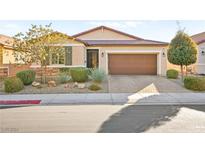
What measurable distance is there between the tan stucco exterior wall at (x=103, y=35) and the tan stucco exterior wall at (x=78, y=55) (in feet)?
21.6

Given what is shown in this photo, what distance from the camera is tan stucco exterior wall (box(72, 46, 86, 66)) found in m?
24.1

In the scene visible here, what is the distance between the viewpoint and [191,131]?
23.6 feet

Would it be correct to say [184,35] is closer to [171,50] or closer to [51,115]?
[171,50]

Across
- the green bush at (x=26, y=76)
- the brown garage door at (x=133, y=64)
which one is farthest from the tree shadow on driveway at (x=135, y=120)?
the brown garage door at (x=133, y=64)

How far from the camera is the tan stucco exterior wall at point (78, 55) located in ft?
79.1

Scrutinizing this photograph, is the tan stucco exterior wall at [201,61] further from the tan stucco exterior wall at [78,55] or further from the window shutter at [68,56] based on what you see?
the window shutter at [68,56]

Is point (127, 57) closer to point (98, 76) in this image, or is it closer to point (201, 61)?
point (98, 76)

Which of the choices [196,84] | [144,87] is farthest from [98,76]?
[196,84]

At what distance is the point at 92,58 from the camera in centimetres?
2641

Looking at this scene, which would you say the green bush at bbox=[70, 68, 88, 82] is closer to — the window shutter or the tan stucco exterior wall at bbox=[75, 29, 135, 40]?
the window shutter

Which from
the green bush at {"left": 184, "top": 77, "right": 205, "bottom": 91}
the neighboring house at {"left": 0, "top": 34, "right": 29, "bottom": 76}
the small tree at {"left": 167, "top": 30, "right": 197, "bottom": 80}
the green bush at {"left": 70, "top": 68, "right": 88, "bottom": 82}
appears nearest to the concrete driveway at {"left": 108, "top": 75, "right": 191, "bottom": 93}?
the green bush at {"left": 184, "top": 77, "right": 205, "bottom": 91}

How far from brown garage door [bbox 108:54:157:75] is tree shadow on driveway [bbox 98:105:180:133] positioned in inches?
623

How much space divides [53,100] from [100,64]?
13.0 metres

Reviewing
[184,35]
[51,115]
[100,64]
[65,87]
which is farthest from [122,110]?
[100,64]
